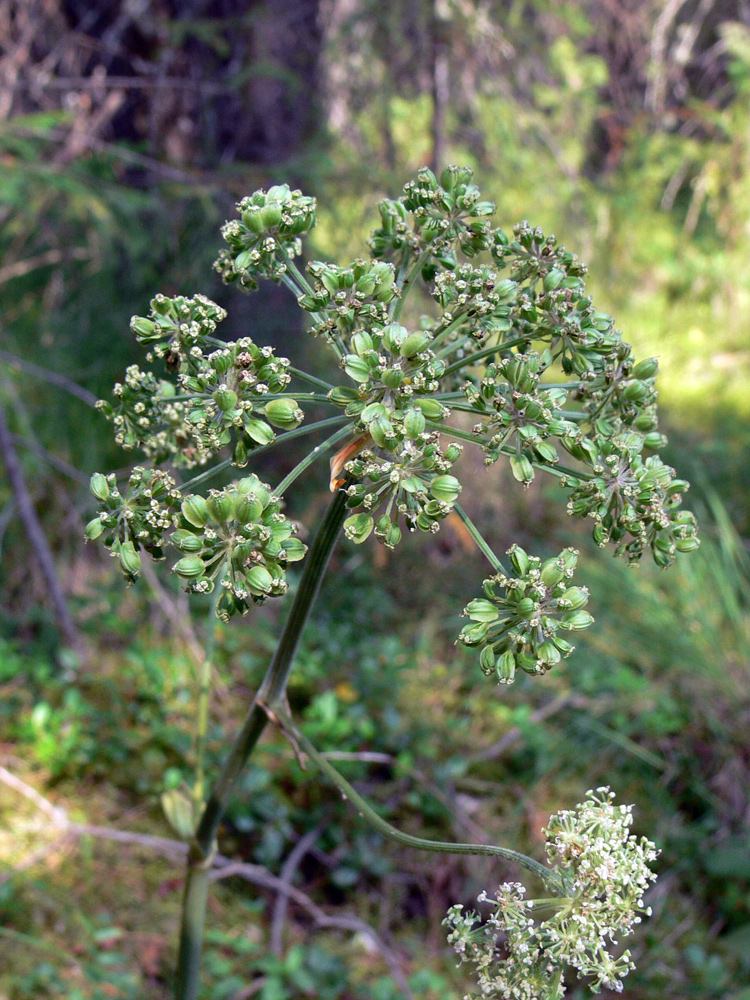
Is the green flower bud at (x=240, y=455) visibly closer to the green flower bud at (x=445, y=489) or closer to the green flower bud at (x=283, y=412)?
the green flower bud at (x=283, y=412)

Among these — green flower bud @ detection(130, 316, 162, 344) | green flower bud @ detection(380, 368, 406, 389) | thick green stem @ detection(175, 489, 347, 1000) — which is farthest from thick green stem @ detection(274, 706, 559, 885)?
green flower bud @ detection(130, 316, 162, 344)

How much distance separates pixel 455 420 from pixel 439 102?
6.50 feet

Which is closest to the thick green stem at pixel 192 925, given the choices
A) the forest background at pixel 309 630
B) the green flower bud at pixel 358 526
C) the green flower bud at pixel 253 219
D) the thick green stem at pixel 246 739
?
the thick green stem at pixel 246 739

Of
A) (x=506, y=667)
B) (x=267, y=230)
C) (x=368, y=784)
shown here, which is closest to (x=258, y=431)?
(x=267, y=230)

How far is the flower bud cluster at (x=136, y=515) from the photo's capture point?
1.10 metres

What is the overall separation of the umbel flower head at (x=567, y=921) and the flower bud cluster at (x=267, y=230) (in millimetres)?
955

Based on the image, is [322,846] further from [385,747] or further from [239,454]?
[239,454]

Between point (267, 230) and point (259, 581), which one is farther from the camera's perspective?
point (267, 230)

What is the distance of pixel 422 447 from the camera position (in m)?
1.04

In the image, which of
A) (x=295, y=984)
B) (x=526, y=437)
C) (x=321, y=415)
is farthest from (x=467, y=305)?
(x=321, y=415)

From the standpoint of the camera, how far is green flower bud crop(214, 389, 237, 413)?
107cm

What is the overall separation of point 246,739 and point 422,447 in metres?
0.61

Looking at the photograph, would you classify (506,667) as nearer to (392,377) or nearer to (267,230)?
(392,377)

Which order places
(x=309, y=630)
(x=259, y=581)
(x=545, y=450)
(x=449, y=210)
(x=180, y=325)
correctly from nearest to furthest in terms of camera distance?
(x=259, y=581) < (x=545, y=450) < (x=180, y=325) < (x=449, y=210) < (x=309, y=630)
